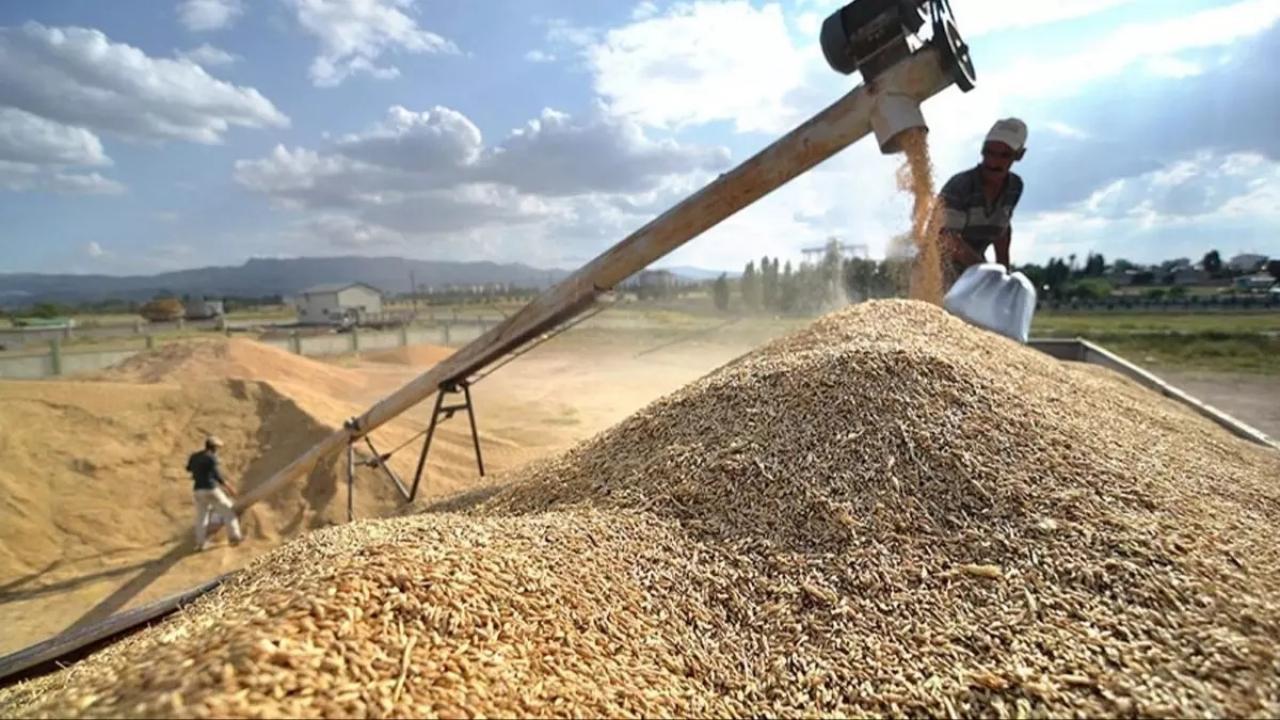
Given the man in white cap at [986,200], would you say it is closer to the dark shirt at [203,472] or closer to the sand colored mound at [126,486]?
the sand colored mound at [126,486]

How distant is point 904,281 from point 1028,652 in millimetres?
4355

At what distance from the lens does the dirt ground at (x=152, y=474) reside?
6.92 m

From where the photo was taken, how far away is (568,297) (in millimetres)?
4805

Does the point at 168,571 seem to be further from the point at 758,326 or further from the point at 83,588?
the point at 758,326

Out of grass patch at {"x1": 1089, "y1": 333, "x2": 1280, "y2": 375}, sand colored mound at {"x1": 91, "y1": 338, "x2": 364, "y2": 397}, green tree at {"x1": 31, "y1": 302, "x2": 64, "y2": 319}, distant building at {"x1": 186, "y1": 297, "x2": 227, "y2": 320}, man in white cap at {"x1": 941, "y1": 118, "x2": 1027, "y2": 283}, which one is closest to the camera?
man in white cap at {"x1": 941, "y1": 118, "x2": 1027, "y2": 283}

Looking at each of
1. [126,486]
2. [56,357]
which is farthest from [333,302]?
[126,486]

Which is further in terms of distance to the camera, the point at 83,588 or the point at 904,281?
the point at 83,588

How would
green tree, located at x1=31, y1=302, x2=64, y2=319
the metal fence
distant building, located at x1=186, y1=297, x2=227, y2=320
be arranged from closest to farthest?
the metal fence, green tree, located at x1=31, y1=302, x2=64, y2=319, distant building, located at x1=186, y1=297, x2=227, y2=320

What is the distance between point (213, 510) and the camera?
7.68 meters

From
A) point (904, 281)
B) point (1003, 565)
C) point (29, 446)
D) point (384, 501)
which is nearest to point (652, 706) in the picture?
point (1003, 565)

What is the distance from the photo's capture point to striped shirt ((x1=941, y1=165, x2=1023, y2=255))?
5180mm

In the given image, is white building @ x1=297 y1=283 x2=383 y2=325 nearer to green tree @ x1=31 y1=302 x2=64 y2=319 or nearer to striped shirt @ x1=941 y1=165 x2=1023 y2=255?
green tree @ x1=31 y1=302 x2=64 y2=319

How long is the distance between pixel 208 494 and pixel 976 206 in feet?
28.2

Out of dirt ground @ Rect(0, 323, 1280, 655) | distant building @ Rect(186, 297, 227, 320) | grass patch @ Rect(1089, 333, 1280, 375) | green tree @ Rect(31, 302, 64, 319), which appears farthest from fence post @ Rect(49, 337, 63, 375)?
green tree @ Rect(31, 302, 64, 319)
